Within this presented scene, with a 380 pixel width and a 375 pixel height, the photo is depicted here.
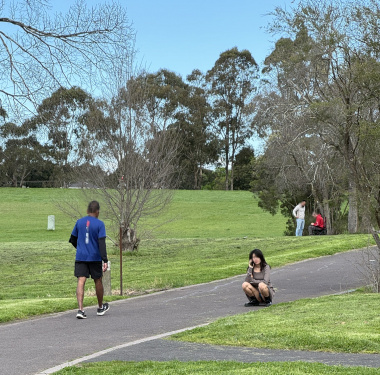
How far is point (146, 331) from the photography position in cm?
1015

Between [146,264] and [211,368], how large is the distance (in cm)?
1731

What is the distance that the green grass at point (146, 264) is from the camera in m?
16.6

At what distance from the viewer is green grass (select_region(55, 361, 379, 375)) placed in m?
6.68

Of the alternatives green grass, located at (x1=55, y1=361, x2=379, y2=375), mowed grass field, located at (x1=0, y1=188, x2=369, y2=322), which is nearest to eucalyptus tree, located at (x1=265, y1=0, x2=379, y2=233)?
mowed grass field, located at (x1=0, y1=188, x2=369, y2=322)

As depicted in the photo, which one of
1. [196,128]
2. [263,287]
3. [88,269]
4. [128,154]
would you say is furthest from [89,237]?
[196,128]

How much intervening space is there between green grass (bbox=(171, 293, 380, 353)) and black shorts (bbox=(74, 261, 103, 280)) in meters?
2.28

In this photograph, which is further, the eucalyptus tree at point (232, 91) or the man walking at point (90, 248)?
the eucalyptus tree at point (232, 91)

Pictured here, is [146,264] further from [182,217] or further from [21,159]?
[21,159]

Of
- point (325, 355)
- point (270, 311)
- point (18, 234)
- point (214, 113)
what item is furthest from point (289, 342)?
point (214, 113)

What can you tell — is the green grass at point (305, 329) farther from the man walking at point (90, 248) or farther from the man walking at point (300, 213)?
the man walking at point (300, 213)

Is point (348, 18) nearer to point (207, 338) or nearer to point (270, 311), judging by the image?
point (270, 311)

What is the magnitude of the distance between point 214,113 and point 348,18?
63.9 m

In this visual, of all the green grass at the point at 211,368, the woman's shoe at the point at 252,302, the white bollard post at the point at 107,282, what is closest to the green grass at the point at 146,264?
the white bollard post at the point at 107,282

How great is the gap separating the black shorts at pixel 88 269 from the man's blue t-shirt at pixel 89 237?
96 mm
